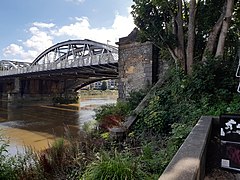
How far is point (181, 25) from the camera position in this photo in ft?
28.2

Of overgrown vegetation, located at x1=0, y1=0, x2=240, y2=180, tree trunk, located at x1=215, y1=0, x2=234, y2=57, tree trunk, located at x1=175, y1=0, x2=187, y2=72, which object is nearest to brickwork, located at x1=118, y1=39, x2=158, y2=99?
overgrown vegetation, located at x1=0, y1=0, x2=240, y2=180

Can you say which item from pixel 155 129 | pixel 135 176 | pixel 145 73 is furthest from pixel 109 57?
pixel 135 176

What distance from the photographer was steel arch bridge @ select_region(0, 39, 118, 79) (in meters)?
19.7

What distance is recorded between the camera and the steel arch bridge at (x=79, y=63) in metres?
19.7

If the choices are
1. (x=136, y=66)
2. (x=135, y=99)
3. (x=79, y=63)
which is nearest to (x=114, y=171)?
(x=135, y=99)

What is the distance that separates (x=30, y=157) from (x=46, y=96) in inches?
1375

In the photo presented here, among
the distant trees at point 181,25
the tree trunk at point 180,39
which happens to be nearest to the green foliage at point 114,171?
the distant trees at point 181,25

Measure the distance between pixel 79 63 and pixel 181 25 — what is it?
47.6 feet

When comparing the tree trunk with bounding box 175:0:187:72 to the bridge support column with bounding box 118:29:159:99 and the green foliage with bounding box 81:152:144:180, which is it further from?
the green foliage with bounding box 81:152:144:180

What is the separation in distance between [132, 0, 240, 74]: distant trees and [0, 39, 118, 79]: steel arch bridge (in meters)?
8.74

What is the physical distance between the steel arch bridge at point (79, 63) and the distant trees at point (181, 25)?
8.74 meters

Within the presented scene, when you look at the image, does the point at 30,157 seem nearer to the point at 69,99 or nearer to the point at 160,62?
the point at 160,62

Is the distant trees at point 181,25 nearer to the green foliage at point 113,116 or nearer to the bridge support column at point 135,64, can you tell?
the bridge support column at point 135,64

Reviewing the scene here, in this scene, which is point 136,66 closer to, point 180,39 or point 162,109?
point 180,39
